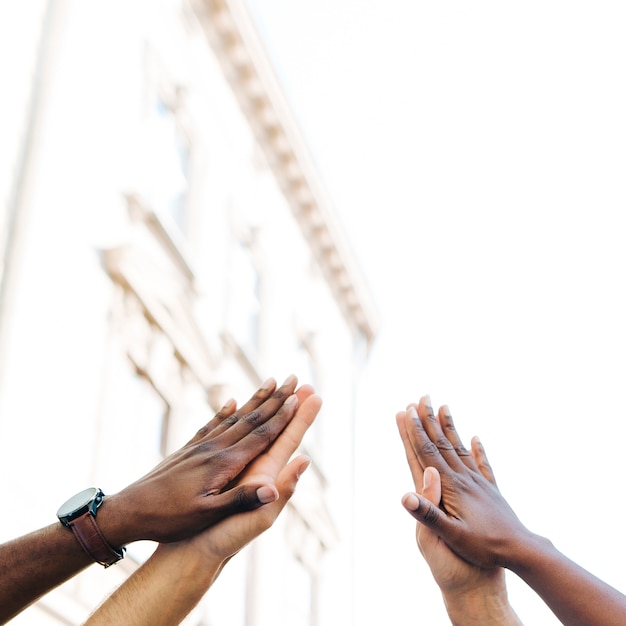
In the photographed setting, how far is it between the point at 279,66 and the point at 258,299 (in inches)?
142

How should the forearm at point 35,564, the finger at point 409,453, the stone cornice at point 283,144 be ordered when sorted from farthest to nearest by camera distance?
the stone cornice at point 283,144
the finger at point 409,453
the forearm at point 35,564

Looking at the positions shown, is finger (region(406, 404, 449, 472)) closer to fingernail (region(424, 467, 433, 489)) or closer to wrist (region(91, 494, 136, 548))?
fingernail (region(424, 467, 433, 489))

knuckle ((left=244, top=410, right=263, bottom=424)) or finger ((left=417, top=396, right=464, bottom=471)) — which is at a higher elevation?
knuckle ((left=244, top=410, right=263, bottom=424))

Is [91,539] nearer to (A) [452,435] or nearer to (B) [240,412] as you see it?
(B) [240,412]

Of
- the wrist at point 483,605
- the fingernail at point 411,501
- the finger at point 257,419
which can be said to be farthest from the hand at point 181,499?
the wrist at point 483,605

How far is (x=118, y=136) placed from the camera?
9734 mm

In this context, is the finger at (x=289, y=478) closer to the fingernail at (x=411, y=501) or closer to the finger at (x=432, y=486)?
the fingernail at (x=411, y=501)

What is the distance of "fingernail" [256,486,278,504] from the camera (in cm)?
251

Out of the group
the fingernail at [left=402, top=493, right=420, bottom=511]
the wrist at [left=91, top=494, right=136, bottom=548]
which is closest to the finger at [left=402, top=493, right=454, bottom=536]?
the fingernail at [left=402, top=493, right=420, bottom=511]

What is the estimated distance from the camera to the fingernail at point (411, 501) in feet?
9.04

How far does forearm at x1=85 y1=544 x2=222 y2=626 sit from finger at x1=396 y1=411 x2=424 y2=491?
94cm

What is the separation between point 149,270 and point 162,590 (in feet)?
24.2

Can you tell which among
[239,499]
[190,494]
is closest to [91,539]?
[190,494]

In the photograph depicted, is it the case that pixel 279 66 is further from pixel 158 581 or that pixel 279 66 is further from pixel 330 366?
pixel 158 581
